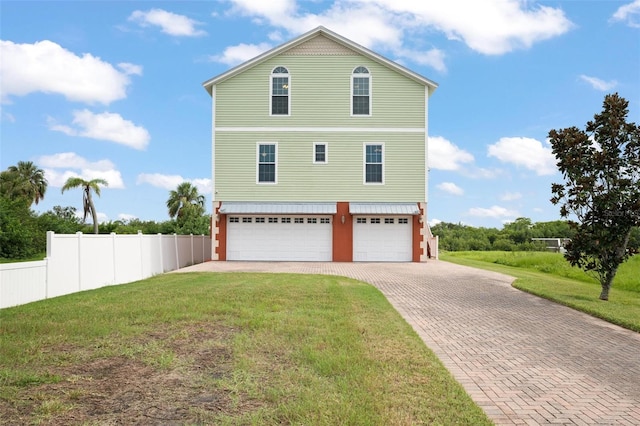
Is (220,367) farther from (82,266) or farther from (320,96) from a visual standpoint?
(320,96)

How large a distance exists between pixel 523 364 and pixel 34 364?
19.9 feet

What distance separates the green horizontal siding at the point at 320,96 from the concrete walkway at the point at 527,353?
1138 cm

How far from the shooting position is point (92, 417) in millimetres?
4621

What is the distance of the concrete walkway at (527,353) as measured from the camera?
521 centimetres

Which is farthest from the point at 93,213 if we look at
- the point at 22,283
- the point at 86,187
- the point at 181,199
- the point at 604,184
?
the point at 604,184

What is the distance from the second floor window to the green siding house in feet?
0.15

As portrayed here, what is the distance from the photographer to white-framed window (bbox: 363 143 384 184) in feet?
78.7

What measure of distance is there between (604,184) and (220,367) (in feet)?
36.9

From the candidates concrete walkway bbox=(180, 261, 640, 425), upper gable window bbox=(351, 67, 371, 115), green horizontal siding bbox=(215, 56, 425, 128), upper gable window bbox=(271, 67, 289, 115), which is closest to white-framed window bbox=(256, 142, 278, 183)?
green horizontal siding bbox=(215, 56, 425, 128)

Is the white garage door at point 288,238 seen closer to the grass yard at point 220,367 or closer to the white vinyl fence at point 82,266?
the white vinyl fence at point 82,266

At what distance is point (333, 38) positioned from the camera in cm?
2439

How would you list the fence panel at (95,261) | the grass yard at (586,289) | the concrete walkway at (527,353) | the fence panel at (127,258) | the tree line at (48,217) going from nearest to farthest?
Result: the concrete walkway at (527,353) → the grass yard at (586,289) → the fence panel at (95,261) → the fence panel at (127,258) → the tree line at (48,217)

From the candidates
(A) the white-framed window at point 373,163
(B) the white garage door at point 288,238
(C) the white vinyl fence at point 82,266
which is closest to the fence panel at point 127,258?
(C) the white vinyl fence at point 82,266

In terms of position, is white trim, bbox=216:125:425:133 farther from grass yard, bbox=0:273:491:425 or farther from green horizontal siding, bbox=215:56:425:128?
grass yard, bbox=0:273:491:425
